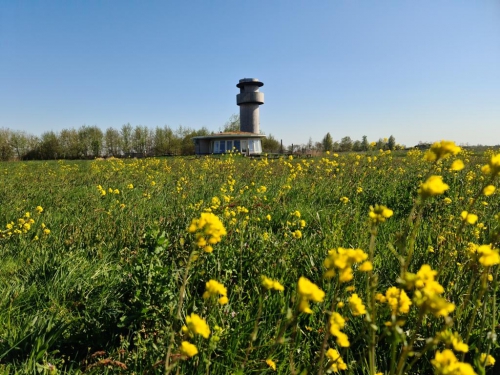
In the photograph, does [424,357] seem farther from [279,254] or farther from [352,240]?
[352,240]

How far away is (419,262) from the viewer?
2553 millimetres

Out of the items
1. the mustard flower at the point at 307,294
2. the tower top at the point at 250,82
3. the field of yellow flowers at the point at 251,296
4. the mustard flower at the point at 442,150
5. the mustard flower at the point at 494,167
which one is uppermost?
the tower top at the point at 250,82

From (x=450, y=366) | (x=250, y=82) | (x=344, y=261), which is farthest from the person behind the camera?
(x=250, y=82)

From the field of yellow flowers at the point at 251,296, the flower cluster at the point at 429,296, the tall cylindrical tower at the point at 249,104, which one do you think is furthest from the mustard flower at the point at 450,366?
the tall cylindrical tower at the point at 249,104

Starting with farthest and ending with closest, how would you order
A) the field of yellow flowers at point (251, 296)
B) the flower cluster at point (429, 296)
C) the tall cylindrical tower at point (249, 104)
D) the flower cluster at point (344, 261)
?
the tall cylindrical tower at point (249, 104), the field of yellow flowers at point (251, 296), the flower cluster at point (344, 261), the flower cluster at point (429, 296)

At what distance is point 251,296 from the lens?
223cm

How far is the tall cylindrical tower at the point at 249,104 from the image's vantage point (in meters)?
45.5

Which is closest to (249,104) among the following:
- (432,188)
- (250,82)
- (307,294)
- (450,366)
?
(250,82)

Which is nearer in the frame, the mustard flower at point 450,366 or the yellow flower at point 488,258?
the mustard flower at point 450,366

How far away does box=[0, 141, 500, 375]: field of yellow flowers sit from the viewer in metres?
1.05

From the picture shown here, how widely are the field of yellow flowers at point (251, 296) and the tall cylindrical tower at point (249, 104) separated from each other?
43.1 metres

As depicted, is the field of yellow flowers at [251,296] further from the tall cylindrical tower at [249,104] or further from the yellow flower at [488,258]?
the tall cylindrical tower at [249,104]

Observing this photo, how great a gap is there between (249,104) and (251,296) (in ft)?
150

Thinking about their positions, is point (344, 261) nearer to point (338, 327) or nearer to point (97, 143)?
point (338, 327)
